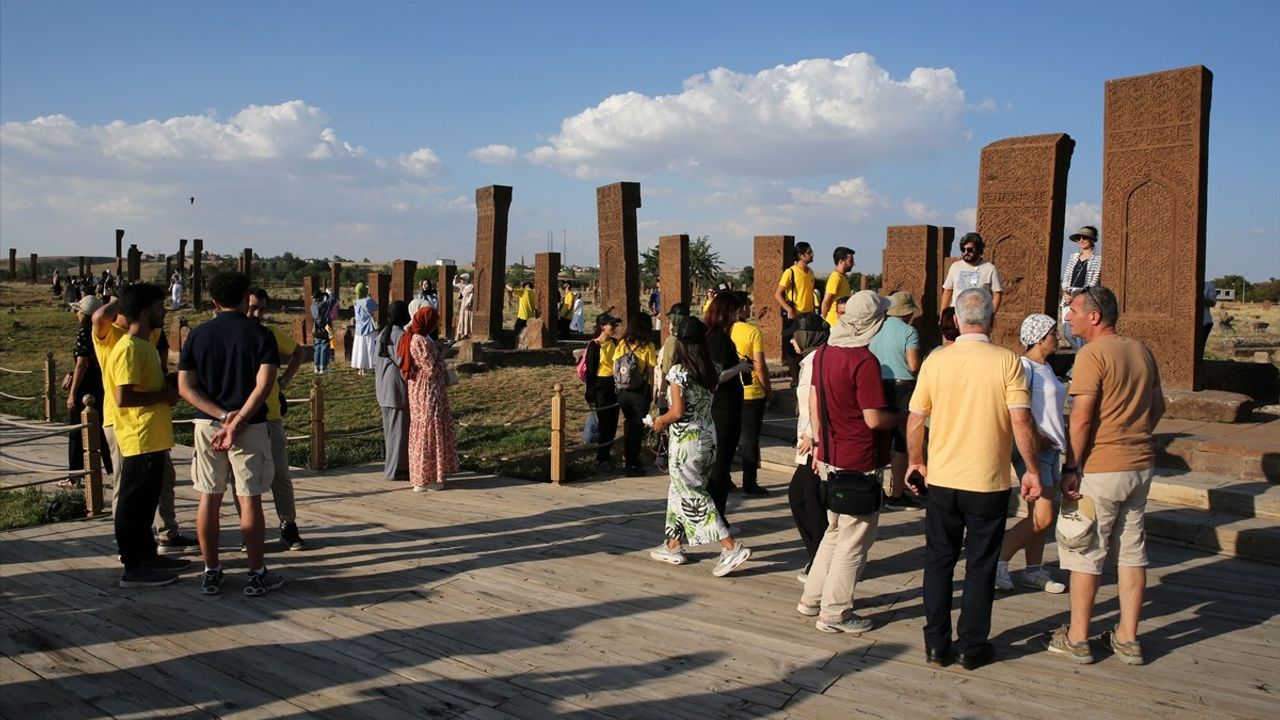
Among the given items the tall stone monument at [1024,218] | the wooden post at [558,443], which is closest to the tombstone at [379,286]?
the wooden post at [558,443]

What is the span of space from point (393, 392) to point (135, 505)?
2.95 metres

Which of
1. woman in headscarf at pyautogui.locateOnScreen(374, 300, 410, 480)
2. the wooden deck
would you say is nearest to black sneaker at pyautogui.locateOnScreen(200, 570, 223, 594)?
the wooden deck

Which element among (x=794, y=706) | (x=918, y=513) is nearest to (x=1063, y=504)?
(x=794, y=706)

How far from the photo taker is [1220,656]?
4223 mm

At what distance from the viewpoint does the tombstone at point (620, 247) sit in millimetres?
15453

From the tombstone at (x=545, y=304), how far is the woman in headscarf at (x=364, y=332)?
2995 millimetres

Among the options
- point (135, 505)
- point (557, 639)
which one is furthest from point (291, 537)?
point (557, 639)

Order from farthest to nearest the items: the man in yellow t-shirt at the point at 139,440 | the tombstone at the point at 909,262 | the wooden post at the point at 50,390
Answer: the tombstone at the point at 909,262
the wooden post at the point at 50,390
the man in yellow t-shirt at the point at 139,440

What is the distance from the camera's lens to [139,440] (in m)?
5.19

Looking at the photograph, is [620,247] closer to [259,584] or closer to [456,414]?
[456,414]

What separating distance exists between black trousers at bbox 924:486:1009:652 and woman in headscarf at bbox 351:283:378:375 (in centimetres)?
1249

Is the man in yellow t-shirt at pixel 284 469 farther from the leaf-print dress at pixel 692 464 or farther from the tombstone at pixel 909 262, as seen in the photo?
the tombstone at pixel 909 262

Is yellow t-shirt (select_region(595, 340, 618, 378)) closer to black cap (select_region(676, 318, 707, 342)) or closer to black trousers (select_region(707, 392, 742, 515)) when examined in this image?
black trousers (select_region(707, 392, 742, 515))

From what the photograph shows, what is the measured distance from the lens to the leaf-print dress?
5.43 metres
